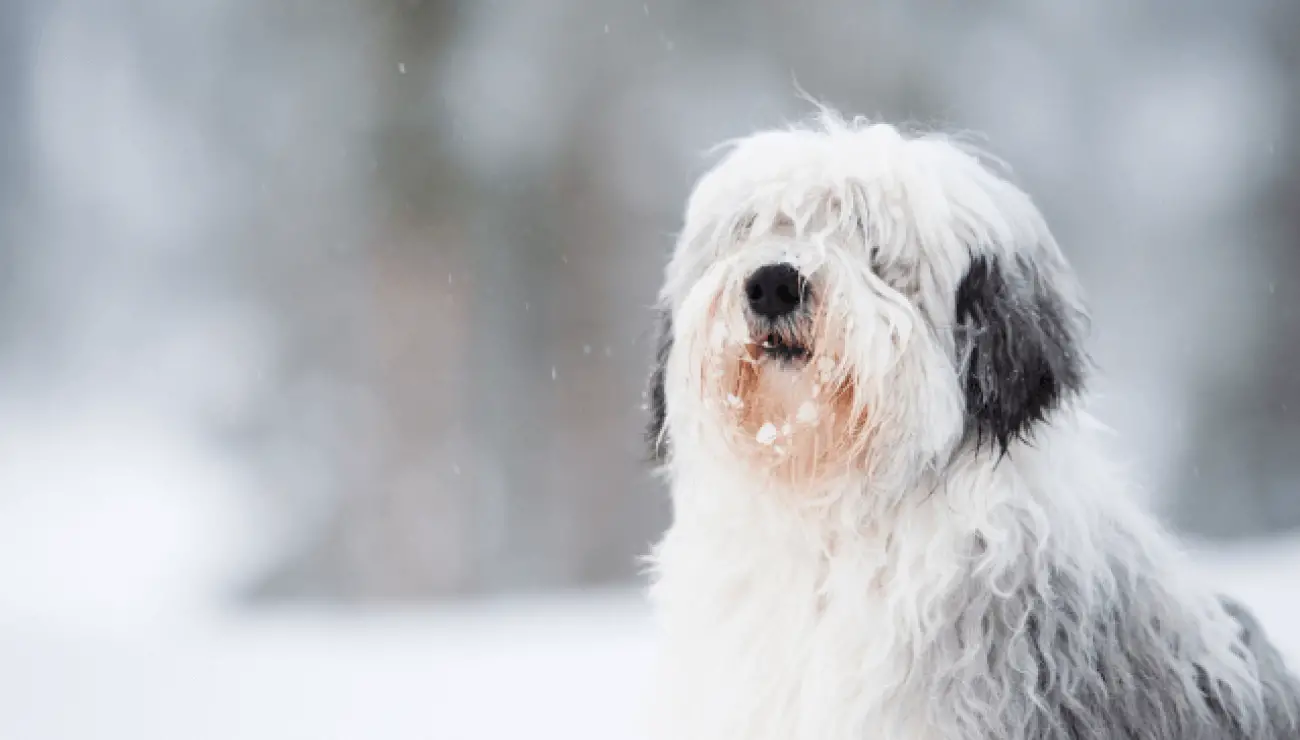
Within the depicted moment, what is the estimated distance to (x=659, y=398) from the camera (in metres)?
2.90

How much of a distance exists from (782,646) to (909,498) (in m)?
0.40

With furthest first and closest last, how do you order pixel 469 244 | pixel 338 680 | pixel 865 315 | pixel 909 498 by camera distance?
pixel 469 244, pixel 338 680, pixel 909 498, pixel 865 315

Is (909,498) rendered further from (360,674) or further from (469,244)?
(469,244)

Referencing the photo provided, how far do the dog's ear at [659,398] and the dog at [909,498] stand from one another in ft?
0.51

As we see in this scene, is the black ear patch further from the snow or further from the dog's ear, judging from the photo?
the snow

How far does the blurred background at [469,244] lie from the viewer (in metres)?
10.7

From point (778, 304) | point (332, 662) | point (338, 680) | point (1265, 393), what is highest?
point (332, 662)

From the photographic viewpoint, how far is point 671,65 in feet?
38.7

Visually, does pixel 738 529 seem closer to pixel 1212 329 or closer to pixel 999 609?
pixel 999 609

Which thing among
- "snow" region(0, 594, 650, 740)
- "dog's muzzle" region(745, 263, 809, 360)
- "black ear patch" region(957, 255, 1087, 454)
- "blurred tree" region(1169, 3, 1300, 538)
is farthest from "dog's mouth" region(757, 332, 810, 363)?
"blurred tree" region(1169, 3, 1300, 538)

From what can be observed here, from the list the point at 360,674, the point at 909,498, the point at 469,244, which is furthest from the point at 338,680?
the point at 469,244

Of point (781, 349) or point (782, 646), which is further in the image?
point (782, 646)

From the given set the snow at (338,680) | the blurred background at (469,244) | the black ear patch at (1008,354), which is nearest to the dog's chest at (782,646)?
the black ear patch at (1008,354)

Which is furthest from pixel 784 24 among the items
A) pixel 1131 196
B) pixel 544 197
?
pixel 1131 196
